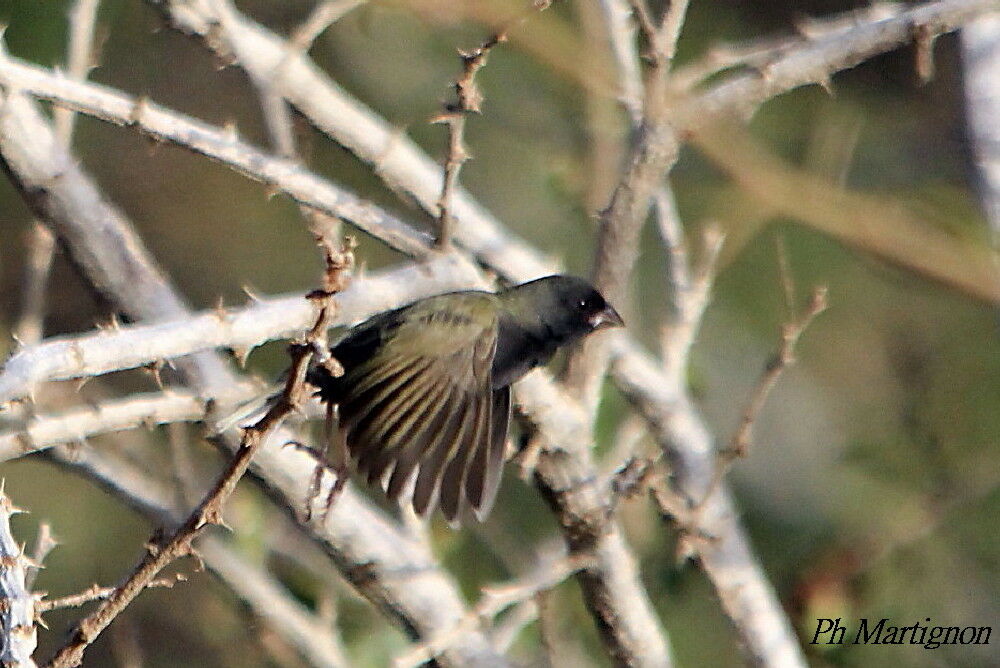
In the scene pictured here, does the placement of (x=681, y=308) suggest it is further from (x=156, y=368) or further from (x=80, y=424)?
(x=80, y=424)

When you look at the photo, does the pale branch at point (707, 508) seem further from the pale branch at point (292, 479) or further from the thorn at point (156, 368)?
the thorn at point (156, 368)

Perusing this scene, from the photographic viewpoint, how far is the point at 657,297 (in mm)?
6625

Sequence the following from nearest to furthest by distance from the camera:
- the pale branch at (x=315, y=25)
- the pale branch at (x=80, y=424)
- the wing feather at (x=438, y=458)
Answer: the pale branch at (x=80, y=424), the wing feather at (x=438, y=458), the pale branch at (x=315, y=25)

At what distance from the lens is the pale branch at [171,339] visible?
1715mm

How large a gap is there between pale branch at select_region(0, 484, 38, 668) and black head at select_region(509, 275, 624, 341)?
163 cm

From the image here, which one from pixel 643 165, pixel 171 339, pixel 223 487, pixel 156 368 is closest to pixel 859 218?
pixel 643 165

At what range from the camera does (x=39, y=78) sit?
2238 millimetres

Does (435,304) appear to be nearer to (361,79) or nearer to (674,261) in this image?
(674,261)

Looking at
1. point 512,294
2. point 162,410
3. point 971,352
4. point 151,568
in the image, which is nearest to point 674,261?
point 512,294

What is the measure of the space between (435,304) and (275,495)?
0.57 meters

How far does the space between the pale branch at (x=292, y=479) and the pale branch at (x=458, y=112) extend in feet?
1.92

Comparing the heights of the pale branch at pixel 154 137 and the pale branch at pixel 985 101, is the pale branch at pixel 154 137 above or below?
below

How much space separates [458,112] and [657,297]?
4414mm

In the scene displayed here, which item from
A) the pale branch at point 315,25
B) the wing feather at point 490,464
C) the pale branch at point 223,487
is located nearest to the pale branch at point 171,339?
the pale branch at point 223,487
